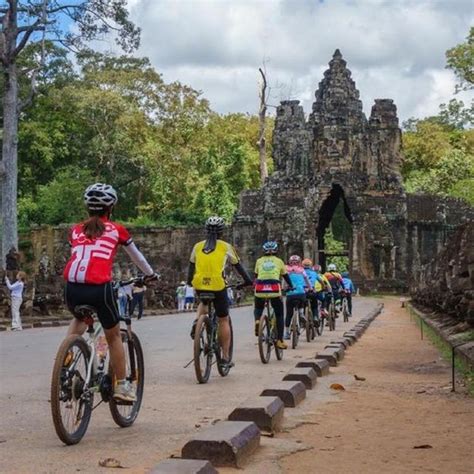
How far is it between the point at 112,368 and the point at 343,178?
44.3 m

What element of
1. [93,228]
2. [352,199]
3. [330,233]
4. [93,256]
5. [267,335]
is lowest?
[267,335]

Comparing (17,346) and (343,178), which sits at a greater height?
(343,178)

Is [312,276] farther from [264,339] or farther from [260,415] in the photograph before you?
[260,415]

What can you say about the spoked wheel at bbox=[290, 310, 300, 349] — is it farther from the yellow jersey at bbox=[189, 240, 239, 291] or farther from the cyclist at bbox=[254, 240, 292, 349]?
the yellow jersey at bbox=[189, 240, 239, 291]

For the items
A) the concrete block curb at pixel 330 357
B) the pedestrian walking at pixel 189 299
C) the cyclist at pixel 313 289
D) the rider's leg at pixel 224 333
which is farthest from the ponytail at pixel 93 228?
the pedestrian walking at pixel 189 299

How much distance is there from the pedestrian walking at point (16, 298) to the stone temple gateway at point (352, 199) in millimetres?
28439

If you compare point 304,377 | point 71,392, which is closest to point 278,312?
point 304,377

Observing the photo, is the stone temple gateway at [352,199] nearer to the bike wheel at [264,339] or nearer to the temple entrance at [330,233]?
the temple entrance at [330,233]

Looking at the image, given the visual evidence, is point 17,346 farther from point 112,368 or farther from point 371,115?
point 371,115

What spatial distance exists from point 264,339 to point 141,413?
4.95 metres

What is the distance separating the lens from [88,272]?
6301 mm

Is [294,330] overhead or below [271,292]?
below

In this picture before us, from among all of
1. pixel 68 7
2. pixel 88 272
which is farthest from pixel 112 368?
pixel 68 7

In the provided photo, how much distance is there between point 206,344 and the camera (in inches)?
392
